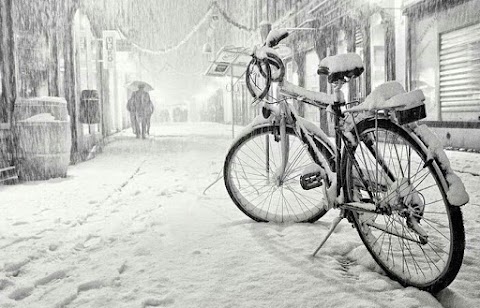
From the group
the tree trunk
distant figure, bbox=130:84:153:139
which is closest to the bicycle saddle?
the tree trunk

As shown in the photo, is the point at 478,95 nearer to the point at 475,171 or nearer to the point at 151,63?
the point at 475,171

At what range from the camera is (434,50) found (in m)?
10.6

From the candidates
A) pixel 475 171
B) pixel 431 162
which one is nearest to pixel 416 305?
pixel 431 162

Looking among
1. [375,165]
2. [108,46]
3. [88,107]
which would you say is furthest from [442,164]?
[108,46]

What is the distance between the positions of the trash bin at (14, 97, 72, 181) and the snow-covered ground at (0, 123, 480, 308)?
1.84 m

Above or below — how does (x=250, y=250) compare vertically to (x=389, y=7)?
below

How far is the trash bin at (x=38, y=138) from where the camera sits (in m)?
6.89

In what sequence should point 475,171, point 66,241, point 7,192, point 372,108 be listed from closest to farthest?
point 372,108 → point 66,241 → point 7,192 → point 475,171

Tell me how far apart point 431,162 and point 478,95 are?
8244mm

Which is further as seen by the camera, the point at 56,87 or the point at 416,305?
the point at 56,87

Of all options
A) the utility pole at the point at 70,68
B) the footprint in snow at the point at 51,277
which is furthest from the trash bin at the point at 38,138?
the footprint in snow at the point at 51,277

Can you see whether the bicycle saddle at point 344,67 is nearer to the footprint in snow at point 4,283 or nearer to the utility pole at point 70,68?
the footprint in snow at point 4,283

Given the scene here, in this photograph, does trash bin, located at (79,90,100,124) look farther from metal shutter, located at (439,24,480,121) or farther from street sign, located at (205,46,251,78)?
metal shutter, located at (439,24,480,121)

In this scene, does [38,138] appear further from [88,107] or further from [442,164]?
[442,164]
